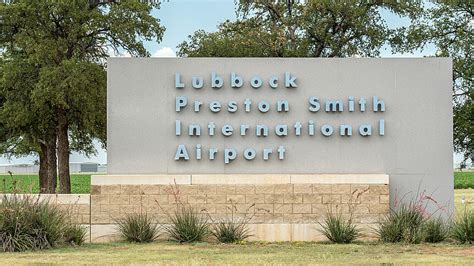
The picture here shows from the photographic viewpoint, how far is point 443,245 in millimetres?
16547

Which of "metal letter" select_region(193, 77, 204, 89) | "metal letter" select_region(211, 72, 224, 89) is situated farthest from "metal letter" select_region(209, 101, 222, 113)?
"metal letter" select_region(193, 77, 204, 89)

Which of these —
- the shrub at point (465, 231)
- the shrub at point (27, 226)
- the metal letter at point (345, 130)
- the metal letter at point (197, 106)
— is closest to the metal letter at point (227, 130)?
the metal letter at point (197, 106)

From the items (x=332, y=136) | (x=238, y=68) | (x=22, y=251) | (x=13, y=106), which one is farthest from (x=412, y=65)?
(x=13, y=106)

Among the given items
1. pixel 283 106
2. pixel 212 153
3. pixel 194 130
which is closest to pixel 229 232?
pixel 212 153

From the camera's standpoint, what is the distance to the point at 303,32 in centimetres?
4269

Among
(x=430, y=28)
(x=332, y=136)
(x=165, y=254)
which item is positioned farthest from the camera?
(x=430, y=28)

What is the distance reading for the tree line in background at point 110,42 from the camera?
1417 inches

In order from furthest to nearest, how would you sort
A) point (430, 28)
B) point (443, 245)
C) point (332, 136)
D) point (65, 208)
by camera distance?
point (430, 28), point (332, 136), point (65, 208), point (443, 245)

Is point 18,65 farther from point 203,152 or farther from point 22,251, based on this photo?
point 22,251

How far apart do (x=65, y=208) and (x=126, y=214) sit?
129cm

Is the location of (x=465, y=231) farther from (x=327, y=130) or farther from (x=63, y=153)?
(x=63, y=153)

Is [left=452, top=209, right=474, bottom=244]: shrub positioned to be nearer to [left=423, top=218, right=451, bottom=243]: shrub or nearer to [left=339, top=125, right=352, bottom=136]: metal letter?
[left=423, top=218, right=451, bottom=243]: shrub

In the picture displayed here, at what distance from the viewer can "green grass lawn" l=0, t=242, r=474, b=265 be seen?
13961 millimetres

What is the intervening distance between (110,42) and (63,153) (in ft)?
17.6
